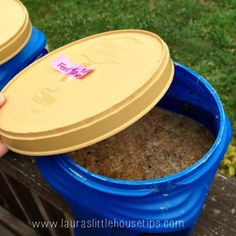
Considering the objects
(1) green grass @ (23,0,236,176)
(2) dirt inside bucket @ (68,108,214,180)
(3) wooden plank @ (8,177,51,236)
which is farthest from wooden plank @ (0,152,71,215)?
(1) green grass @ (23,0,236,176)

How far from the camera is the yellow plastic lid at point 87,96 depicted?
98cm

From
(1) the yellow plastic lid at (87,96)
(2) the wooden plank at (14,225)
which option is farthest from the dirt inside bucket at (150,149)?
(2) the wooden plank at (14,225)

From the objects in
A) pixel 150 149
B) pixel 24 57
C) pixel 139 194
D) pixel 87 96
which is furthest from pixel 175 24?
pixel 139 194

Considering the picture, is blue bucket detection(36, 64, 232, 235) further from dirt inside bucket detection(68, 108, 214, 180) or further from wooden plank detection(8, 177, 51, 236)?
wooden plank detection(8, 177, 51, 236)

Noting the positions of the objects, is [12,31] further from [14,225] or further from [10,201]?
[14,225]

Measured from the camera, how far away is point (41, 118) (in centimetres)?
104

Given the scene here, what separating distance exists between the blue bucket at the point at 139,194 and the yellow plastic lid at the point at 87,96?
0.37 ft

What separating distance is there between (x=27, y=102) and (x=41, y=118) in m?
0.12

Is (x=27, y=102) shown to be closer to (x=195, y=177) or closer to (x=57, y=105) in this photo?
(x=57, y=105)

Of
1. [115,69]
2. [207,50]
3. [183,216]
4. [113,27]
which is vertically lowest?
[207,50]

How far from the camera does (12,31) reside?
1428 mm

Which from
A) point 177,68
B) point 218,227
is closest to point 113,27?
point 177,68

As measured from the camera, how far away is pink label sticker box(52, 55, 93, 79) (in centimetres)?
117

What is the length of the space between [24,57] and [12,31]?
0.12 metres
